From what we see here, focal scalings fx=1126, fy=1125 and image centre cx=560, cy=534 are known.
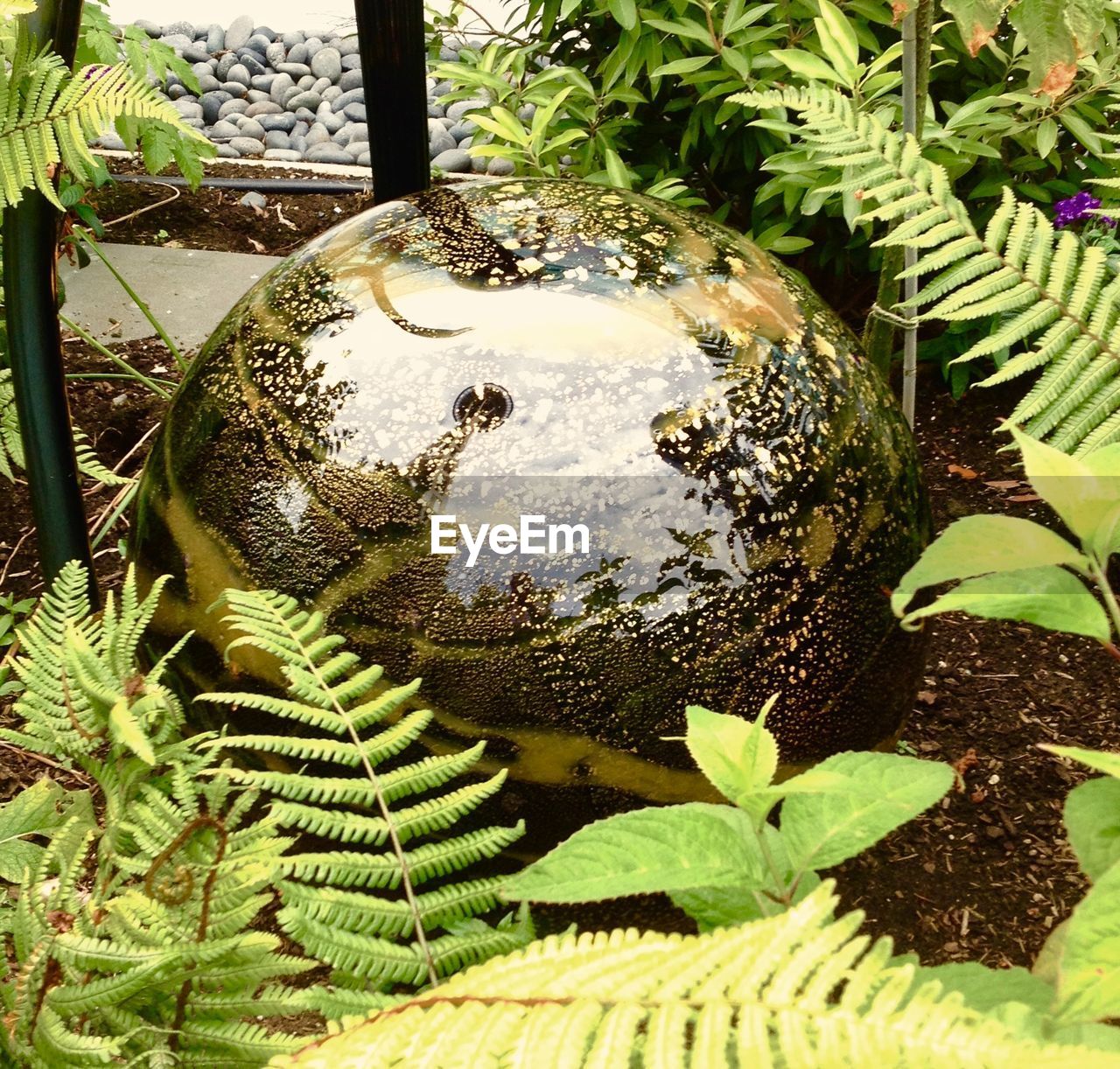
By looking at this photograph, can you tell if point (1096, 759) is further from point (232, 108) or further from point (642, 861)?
point (232, 108)

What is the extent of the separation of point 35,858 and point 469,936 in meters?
0.64

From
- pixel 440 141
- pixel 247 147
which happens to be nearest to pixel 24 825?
pixel 440 141

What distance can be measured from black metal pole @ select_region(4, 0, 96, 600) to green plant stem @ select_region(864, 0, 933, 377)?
133 cm

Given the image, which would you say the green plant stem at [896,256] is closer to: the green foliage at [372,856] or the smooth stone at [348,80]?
the green foliage at [372,856]

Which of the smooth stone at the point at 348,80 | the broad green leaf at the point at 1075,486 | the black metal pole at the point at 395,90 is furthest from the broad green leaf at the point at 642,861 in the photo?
the smooth stone at the point at 348,80

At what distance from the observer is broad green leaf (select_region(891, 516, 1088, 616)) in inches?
32.5

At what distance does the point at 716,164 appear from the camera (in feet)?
11.7

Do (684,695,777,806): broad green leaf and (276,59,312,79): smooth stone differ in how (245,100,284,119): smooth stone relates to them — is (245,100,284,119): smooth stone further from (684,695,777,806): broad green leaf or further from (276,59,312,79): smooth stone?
(684,695,777,806): broad green leaf

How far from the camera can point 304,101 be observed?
6.97 metres

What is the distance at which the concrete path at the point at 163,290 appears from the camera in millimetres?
4074

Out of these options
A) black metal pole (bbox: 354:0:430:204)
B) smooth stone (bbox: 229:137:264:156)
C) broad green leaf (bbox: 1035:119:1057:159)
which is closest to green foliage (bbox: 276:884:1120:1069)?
black metal pole (bbox: 354:0:430:204)

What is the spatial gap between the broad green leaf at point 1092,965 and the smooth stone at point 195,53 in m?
7.89

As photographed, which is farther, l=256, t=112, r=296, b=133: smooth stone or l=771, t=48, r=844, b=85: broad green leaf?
l=256, t=112, r=296, b=133: smooth stone

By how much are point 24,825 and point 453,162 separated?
502 centimetres
